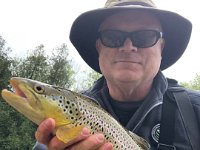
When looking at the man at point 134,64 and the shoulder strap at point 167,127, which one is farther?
the man at point 134,64

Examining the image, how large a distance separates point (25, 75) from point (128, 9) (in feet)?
164

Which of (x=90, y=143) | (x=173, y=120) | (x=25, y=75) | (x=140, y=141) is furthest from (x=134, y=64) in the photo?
(x=25, y=75)

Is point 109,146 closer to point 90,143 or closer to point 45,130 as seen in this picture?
point 90,143

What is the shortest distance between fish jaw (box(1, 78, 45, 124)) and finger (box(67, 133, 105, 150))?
347mm

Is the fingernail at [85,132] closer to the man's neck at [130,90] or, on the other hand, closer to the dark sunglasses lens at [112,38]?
the man's neck at [130,90]

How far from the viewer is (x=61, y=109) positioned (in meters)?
3.35

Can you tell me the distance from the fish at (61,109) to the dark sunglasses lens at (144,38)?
1.14 m

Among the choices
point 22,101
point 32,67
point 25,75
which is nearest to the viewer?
point 22,101

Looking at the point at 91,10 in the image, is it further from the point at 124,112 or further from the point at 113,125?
the point at 113,125

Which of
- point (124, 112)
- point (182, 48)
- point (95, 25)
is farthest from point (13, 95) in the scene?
point (182, 48)

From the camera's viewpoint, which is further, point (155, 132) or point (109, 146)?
point (155, 132)

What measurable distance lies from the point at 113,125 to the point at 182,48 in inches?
78.7

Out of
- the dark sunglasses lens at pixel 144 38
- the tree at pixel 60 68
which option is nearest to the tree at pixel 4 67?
the tree at pixel 60 68

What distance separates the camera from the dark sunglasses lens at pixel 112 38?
4523mm
